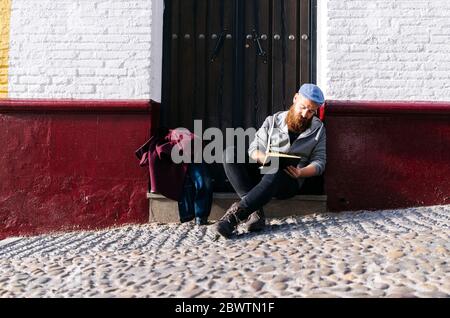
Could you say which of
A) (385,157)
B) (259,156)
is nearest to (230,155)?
(259,156)

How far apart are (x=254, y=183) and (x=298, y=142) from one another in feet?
1.61

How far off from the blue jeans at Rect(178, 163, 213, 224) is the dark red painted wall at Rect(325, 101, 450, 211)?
44.2 inches

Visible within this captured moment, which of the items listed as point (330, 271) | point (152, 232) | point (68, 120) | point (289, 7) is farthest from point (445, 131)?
point (68, 120)

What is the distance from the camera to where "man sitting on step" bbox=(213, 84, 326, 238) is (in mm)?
3734

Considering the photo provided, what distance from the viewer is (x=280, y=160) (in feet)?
12.5

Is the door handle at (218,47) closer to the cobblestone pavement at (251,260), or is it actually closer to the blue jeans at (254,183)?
the blue jeans at (254,183)

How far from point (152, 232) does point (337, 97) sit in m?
2.07

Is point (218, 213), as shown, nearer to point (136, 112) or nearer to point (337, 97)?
point (136, 112)

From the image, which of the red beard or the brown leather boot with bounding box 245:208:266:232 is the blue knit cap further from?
the brown leather boot with bounding box 245:208:266:232

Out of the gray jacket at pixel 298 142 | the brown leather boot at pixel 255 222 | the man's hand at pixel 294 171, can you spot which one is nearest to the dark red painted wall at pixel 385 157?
the gray jacket at pixel 298 142

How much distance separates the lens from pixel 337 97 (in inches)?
179

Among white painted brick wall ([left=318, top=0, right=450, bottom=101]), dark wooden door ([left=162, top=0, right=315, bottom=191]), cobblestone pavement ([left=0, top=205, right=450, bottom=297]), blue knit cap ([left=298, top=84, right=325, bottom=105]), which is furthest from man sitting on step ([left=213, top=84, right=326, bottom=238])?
dark wooden door ([left=162, top=0, right=315, bottom=191])

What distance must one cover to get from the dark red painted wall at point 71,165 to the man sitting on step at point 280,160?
3.42 feet

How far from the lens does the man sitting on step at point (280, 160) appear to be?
147 inches
